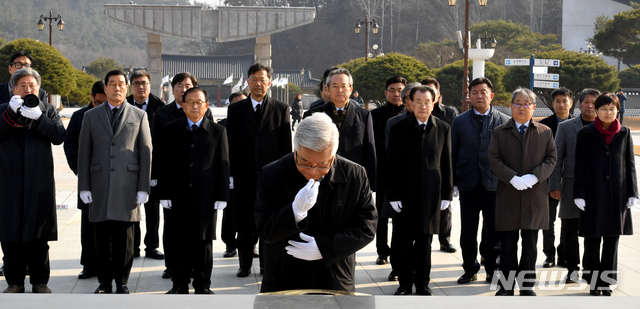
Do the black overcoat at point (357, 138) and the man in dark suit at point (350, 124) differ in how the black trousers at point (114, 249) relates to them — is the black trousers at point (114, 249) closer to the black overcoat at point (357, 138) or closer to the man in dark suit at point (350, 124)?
the man in dark suit at point (350, 124)

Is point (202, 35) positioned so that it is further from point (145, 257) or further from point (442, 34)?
point (442, 34)

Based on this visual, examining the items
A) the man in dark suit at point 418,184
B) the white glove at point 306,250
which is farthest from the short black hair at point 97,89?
the white glove at point 306,250

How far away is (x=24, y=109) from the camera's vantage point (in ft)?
15.0

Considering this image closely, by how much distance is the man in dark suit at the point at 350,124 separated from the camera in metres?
5.22

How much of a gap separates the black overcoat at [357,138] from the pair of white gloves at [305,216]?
7.91 ft

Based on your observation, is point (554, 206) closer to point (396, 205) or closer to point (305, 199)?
point (396, 205)

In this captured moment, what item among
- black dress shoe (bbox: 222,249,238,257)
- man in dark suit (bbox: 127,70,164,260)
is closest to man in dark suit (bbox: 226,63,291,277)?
black dress shoe (bbox: 222,249,238,257)

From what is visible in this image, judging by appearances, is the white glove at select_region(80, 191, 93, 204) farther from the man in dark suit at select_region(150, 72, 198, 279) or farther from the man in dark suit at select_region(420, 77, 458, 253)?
the man in dark suit at select_region(420, 77, 458, 253)

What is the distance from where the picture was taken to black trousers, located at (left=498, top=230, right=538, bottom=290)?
4.75m

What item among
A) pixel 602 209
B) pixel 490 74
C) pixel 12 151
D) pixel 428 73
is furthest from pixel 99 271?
pixel 490 74

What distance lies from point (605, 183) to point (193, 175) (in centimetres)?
315

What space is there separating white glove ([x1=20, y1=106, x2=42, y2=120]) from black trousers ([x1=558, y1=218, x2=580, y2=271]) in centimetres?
445

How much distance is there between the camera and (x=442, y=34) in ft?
219

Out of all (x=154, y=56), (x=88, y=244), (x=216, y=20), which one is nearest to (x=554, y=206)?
(x=88, y=244)
